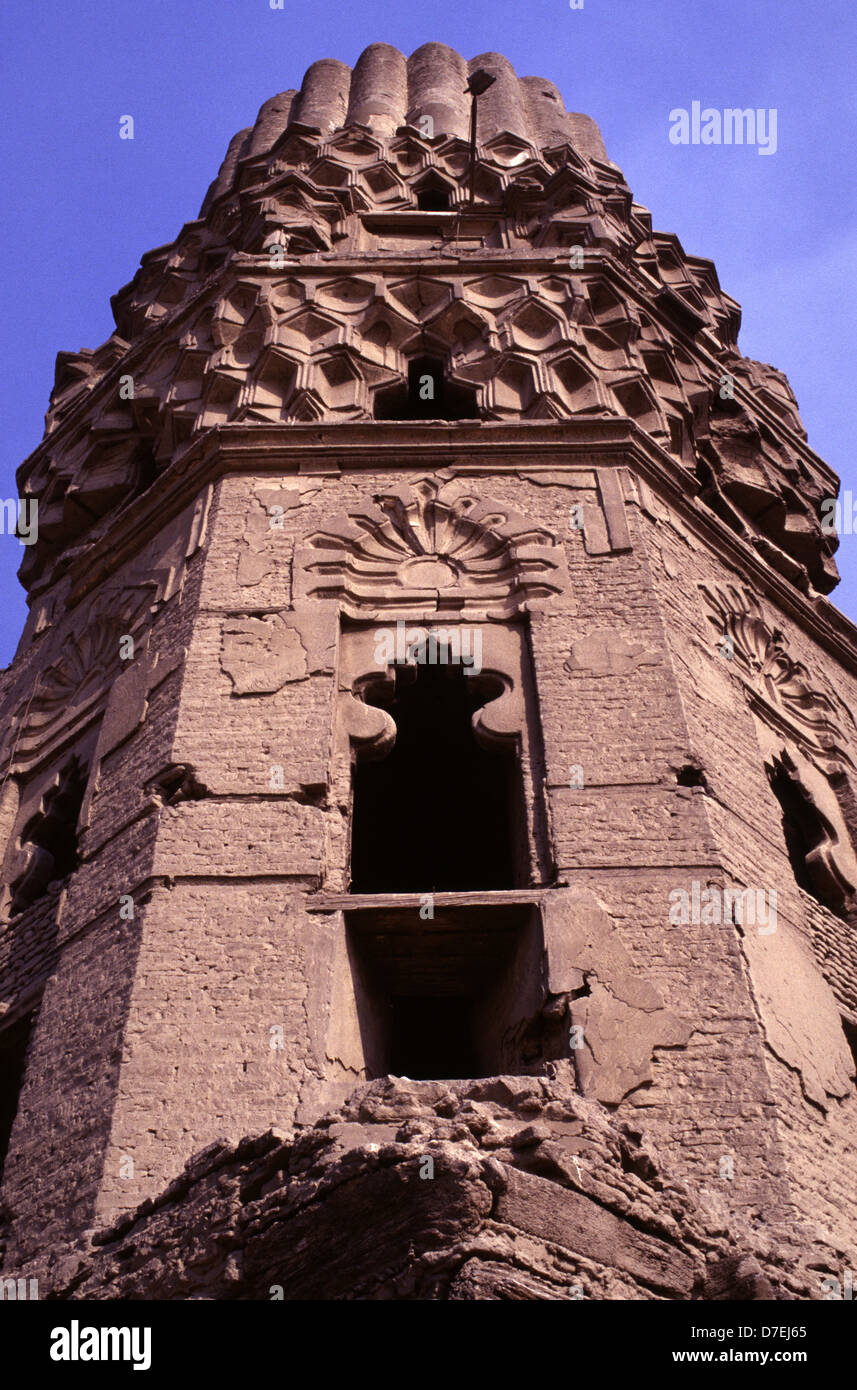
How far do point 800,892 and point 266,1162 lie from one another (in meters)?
3.76

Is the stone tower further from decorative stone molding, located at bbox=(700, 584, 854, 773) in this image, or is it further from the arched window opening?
the arched window opening

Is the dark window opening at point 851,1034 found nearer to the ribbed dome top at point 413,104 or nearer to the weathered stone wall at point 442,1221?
the weathered stone wall at point 442,1221

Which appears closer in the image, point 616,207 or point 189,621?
point 189,621

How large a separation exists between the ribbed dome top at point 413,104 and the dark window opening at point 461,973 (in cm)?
1002

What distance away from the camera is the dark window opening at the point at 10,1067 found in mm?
7504

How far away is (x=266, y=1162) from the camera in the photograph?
15.8ft

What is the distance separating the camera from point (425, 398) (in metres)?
11.2

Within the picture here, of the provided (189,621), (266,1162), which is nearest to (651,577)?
(189,621)

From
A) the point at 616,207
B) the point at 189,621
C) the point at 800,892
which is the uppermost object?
the point at 616,207

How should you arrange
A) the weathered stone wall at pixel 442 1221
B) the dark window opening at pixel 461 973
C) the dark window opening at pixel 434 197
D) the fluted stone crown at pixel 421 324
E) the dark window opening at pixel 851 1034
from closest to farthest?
1. the weathered stone wall at pixel 442 1221
2. the dark window opening at pixel 461 973
3. the dark window opening at pixel 851 1034
4. the fluted stone crown at pixel 421 324
5. the dark window opening at pixel 434 197

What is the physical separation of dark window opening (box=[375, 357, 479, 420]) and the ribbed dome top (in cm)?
441

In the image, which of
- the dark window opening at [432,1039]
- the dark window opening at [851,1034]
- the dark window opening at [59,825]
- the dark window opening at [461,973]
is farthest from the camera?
the dark window opening at [59,825]

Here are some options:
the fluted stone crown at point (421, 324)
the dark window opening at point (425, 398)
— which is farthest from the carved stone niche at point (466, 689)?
the dark window opening at point (425, 398)

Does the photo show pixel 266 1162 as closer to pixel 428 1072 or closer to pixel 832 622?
pixel 428 1072
